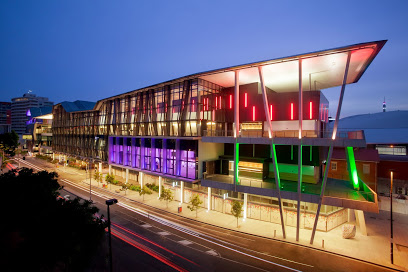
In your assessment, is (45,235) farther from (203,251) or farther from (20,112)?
(20,112)

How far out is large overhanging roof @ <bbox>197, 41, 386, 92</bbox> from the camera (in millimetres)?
20953

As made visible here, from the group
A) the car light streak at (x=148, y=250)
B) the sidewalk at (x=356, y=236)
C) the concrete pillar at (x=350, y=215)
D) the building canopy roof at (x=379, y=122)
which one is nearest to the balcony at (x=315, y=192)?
the concrete pillar at (x=350, y=215)

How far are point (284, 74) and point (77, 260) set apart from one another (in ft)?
90.8

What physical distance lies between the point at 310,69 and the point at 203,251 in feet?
76.9

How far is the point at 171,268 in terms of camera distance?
17219 millimetres

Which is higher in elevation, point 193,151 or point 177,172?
point 193,151

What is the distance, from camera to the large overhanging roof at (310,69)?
68.4 feet

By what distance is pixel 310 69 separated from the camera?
25.5m

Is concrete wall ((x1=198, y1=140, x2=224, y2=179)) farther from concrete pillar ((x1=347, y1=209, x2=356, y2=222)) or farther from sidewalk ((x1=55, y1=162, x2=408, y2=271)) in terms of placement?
concrete pillar ((x1=347, y1=209, x2=356, y2=222))

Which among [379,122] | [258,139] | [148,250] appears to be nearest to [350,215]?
[258,139]

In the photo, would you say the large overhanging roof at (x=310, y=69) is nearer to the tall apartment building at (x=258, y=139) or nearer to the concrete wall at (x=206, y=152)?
the tall apartment building at (x=258, y=139)

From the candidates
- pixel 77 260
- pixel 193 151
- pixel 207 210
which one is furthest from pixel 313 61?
pixel 77 260

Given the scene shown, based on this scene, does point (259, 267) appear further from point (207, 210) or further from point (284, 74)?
point (284, 74)

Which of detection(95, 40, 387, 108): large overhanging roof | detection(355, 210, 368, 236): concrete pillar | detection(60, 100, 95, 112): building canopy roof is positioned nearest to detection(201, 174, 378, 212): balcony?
detection(355, 210, 368, 236): concrete pillar
